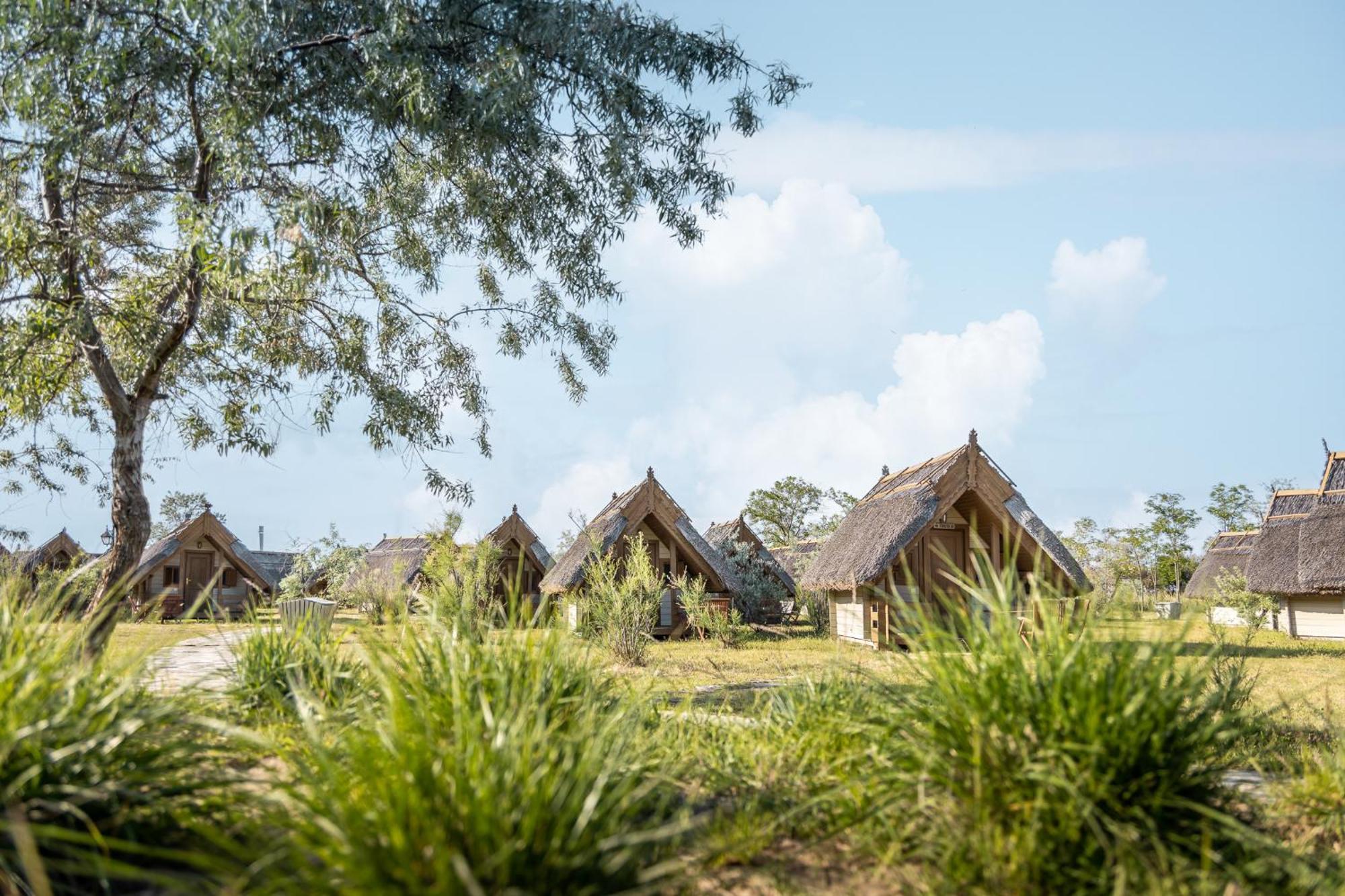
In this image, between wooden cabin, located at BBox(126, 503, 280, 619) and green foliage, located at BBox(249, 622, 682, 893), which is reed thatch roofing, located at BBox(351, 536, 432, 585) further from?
green foliage, located at BBox(249, 622, 682, 893)

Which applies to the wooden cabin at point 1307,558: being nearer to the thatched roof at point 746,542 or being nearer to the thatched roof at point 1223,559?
the thatched roof at point 1223,559

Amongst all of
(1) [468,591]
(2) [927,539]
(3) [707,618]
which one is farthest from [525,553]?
(1) [468,591]

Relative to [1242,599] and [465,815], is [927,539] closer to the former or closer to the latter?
[1242,599]

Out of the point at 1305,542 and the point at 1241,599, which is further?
the point at 1305,542

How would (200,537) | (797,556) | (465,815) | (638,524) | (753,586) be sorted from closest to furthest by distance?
(465,815), (638,524), (753,586), (200,537), (797,556)

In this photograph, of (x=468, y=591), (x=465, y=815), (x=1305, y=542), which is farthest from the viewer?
(x=1305, y=542)

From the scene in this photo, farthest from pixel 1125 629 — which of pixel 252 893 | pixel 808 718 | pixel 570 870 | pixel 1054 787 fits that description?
pixel 252 893

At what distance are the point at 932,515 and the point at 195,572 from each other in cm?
2363

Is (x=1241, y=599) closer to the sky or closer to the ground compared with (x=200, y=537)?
closer to the ground

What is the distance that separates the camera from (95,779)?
292 centimetres

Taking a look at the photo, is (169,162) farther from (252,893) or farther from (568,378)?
(252,893)

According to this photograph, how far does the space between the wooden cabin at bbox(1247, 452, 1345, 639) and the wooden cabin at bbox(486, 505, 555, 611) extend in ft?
62.6

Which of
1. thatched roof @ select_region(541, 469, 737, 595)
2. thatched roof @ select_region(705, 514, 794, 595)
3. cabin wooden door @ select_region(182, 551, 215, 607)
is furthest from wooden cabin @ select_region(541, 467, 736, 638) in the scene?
cabin wooden door @ select_region(182, 551, 215, 607)

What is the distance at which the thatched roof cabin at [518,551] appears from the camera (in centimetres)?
2492
